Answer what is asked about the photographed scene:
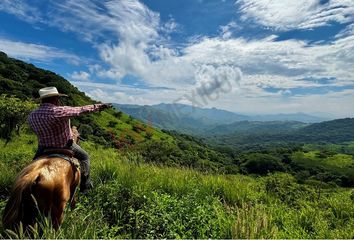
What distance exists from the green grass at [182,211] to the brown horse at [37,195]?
1.15 feet

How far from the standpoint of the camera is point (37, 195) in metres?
5.99

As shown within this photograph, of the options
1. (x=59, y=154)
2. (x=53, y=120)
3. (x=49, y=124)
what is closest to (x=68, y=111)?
(x=53, y=120)

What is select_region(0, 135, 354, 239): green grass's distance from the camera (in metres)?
6.37

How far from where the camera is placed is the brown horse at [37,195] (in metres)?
5.86

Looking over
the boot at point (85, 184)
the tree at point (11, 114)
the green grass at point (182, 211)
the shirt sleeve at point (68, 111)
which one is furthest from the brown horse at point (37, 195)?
the tree at point (11, 114)

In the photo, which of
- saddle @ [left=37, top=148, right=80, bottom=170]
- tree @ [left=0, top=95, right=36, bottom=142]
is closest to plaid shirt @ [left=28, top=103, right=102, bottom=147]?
saddle @ [left=37, top=148, right=80, bottom=170]

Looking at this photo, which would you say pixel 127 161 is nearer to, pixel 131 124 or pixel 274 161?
pixel 131 124

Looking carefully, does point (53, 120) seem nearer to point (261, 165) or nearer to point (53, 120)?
point (53, 120)

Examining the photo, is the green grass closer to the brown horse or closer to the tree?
the brown horse

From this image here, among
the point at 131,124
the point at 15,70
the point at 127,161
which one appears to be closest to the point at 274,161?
the point at 131,124

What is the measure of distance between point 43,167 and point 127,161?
5252 millimetres

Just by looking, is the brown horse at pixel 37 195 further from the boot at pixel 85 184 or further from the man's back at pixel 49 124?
the boot at pixel 85 184

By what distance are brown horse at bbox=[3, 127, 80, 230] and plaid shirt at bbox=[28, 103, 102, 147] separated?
0.76 m

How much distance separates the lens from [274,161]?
129 meters
